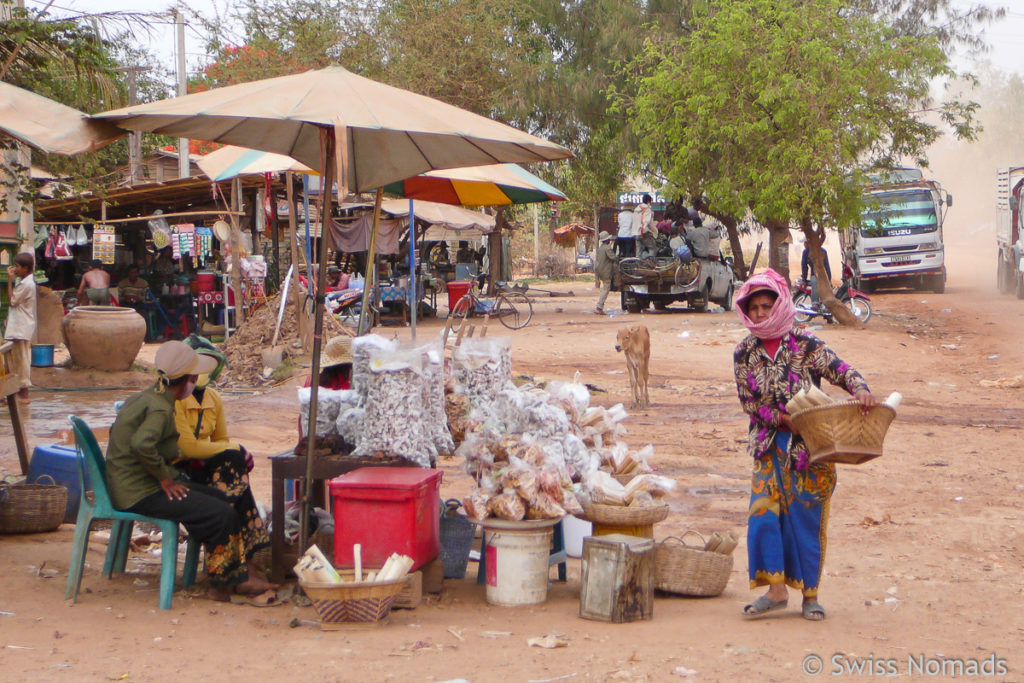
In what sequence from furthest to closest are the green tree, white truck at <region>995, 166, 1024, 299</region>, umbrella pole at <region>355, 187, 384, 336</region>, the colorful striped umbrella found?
white truck at <region>995, 166, 1024, 299</region>
the green tree
the colorful striped umbrella
umbrella pole at <region>355, 187, 384, 336</region>

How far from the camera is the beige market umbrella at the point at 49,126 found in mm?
5109

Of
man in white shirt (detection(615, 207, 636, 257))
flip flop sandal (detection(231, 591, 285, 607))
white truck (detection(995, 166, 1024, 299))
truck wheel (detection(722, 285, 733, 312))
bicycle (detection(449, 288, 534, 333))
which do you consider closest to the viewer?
flip flop sandal (detection(231, 591, 285, 607))

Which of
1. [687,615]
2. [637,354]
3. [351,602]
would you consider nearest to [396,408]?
[351,602]

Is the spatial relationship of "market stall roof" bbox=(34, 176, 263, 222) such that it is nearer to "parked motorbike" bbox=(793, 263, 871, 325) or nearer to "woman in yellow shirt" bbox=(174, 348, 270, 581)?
"parked motorbike" bbox=(793, 263, 871, 325)

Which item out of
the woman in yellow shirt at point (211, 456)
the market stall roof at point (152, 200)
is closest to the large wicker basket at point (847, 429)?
the woman in yellow shirt at point (211, 456)

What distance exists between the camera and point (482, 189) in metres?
7.44

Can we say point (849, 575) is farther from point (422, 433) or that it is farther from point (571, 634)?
point (422, 433)

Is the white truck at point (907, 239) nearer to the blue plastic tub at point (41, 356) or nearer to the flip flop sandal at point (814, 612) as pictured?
the blue plastic tub at point (41, 356)

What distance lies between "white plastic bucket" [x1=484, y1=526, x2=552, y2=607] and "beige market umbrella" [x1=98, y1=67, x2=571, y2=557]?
3.25 feet

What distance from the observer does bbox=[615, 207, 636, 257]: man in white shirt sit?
22.9 metres

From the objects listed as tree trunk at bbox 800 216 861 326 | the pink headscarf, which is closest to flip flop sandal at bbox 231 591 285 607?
the pink headscarf

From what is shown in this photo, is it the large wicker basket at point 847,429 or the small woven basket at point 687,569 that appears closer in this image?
the large wicker basket at point 847,429

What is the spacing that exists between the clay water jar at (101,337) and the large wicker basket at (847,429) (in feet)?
38.6

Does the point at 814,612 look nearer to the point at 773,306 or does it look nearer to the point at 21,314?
the point at 773,306
